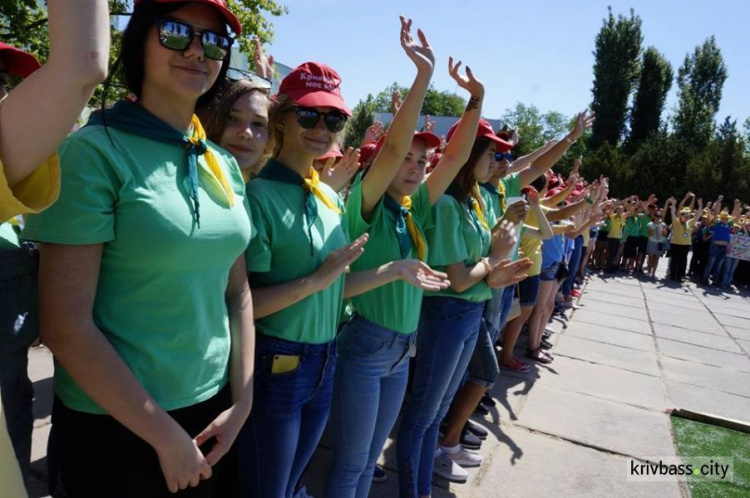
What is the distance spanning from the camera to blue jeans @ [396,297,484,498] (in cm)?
291

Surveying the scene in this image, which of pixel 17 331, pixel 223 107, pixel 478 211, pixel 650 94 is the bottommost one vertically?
pixel 17 331

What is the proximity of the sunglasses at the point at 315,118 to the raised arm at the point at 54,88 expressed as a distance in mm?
1080

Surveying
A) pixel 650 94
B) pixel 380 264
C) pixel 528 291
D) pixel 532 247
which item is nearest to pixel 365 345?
pixel 380 264

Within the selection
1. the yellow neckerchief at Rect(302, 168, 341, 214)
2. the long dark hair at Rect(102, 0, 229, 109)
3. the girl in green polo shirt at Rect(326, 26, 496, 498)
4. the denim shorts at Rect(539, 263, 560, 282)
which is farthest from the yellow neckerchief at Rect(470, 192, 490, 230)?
the denim shorts at Rect(539, 263, 560, 282)

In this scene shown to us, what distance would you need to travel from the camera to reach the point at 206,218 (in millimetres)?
1407

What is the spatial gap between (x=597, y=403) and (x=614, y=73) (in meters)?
46.1

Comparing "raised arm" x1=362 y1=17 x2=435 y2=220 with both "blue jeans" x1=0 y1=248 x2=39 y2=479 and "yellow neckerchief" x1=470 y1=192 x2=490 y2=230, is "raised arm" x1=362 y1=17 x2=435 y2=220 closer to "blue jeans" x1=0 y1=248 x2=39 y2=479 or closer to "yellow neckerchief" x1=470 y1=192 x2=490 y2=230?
"yellow neckerchief" x1=470 y1=192 x2=490 y2=230

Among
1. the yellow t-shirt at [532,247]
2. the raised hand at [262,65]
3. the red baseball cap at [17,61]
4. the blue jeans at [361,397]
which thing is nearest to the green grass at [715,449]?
the yellow t-shirt at [532,247]

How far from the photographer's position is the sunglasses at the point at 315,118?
2.07 meters

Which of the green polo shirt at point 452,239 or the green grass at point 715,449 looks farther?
the green grass at point 715,449

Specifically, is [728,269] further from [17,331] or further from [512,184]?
[17,331]

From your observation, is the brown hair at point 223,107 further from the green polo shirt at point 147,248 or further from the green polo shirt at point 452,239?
the green polo shirt at point 452,239

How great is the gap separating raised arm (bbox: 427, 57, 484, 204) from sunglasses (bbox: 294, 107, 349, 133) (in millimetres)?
861

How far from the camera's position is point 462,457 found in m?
3.79
